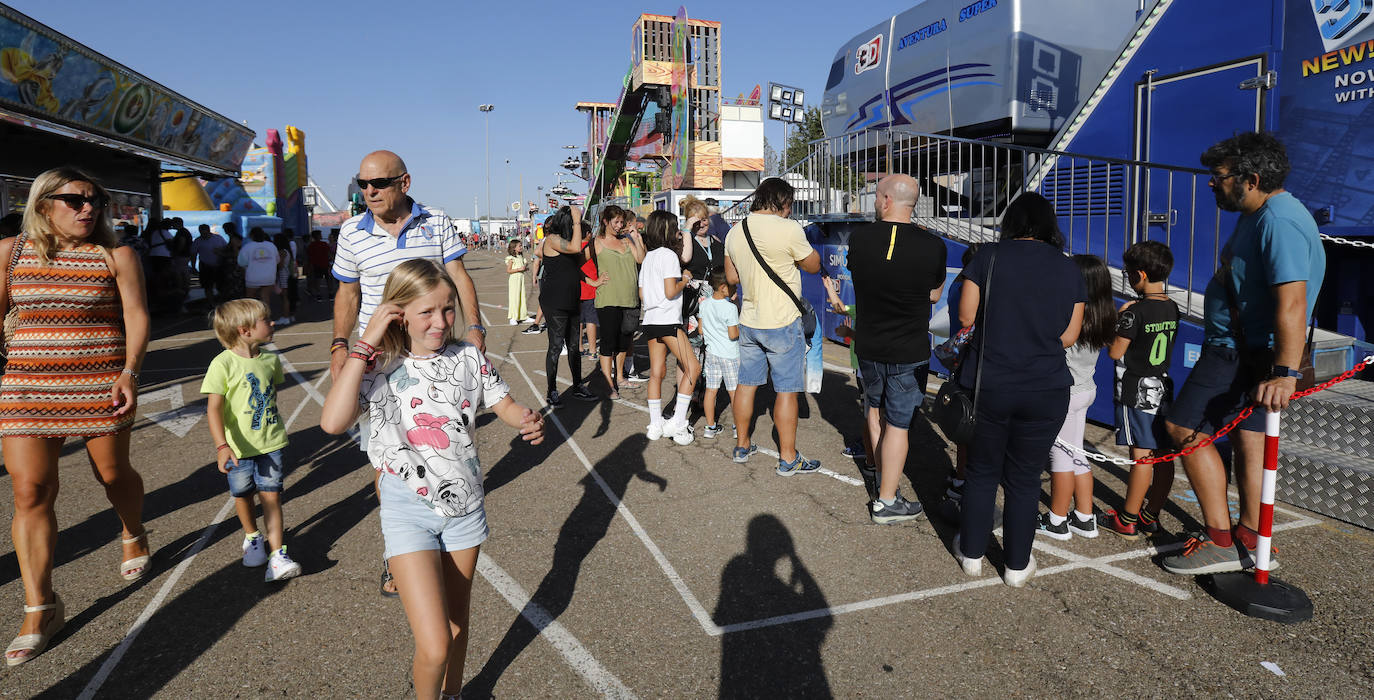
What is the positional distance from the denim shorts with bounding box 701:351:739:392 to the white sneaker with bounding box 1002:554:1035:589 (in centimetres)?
264

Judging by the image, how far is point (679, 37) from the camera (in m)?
30.4

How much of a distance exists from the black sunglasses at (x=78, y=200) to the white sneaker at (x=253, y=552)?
1.77 m

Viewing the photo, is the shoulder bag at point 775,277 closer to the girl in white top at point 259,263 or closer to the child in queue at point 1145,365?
the child in queue at point 1145,365

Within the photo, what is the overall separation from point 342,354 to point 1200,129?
6.47 metres

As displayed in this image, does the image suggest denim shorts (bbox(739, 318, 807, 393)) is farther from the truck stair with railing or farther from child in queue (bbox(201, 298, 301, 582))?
child in queue (bbox(201, 298, 301, 582))

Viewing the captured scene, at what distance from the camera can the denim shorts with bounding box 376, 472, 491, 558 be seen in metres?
2.37

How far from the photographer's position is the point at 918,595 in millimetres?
3627

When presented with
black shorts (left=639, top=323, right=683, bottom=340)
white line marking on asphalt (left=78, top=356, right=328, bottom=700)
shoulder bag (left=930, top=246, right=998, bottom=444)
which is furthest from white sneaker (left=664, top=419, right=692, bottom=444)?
white line marking on asphalt (left=78, top=356, right=328, bottom=700)

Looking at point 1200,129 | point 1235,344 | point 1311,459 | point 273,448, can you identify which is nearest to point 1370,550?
point 1311,459

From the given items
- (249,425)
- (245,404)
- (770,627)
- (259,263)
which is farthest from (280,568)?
(259,263)

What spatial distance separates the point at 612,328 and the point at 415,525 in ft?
16.5

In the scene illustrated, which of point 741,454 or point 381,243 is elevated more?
point 381,243

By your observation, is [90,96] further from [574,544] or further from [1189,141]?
[1189,141]

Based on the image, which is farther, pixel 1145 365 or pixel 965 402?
pixel 1145 365
